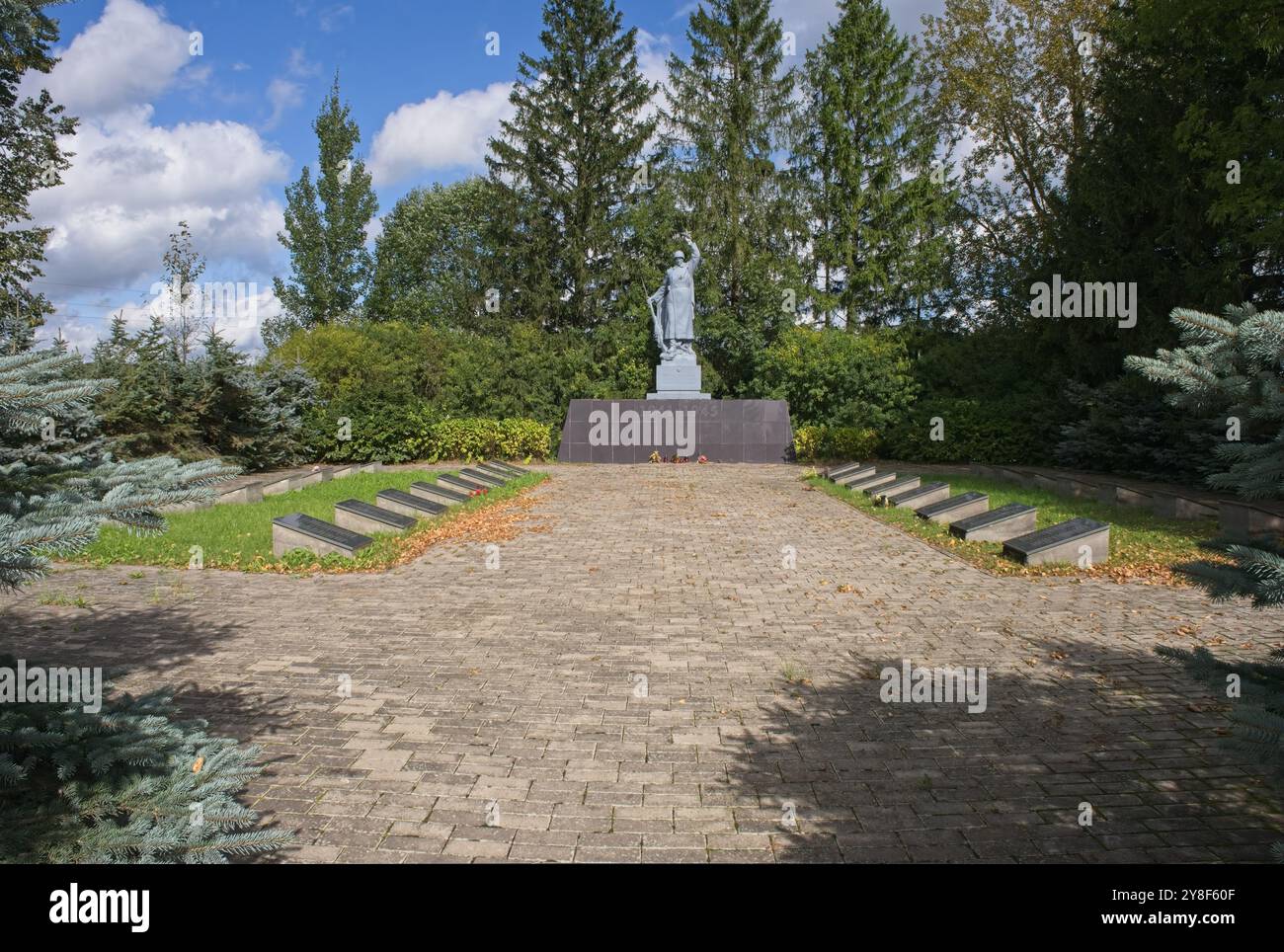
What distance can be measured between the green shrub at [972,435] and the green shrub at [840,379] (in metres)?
1.09

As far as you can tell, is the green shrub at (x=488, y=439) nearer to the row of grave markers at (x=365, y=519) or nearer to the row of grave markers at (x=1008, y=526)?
the row of grave markers at (x=365, y=519)

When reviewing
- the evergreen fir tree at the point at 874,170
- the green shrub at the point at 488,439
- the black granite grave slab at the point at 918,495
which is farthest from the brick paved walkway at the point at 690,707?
the evergreen fir tree at the point at 874,170

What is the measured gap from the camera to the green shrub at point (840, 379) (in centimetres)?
2350

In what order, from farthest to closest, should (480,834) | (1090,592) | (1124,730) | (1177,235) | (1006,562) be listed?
(1177,235) → (1006,562) → (1090,592) → (1124,730) → (480,834)

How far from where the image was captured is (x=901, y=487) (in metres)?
14.3

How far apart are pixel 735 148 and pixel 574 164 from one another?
647cm

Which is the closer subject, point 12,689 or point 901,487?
point 12,689

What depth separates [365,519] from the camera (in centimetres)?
1071

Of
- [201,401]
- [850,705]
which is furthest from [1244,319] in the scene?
[201,401]

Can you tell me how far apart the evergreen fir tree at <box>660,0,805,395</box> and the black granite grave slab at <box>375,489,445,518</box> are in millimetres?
21387

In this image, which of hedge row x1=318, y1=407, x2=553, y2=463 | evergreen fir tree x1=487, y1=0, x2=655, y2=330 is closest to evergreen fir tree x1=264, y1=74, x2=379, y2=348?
evergreen fir tree x1=487, y1=0, x2=655, y2=330

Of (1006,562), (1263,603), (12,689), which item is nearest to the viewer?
(1263,603)
